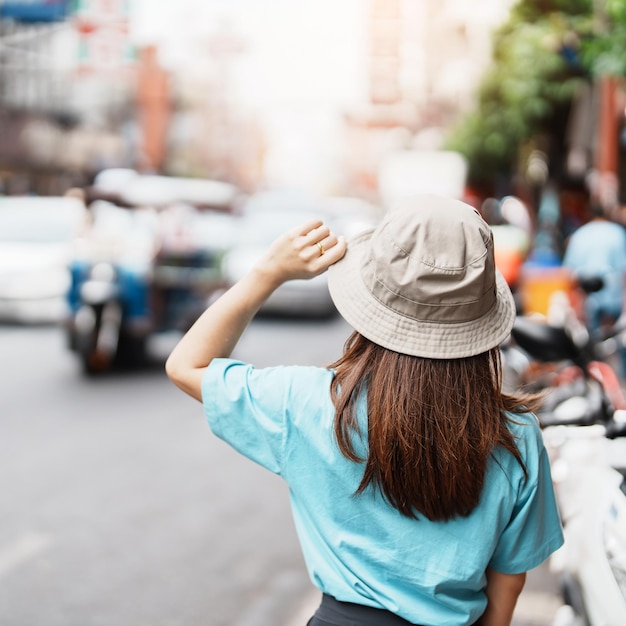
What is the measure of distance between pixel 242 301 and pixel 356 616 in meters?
0.65

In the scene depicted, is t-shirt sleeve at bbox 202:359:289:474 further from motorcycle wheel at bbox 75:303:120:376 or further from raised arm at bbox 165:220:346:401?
motorcycle wheel at bbox 75:303:120:376

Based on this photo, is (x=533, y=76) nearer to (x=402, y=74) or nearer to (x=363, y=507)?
(x=363, y=507)

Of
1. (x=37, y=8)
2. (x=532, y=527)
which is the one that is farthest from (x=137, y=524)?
(x=37, y=8)

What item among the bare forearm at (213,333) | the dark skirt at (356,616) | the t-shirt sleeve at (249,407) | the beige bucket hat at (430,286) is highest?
the beige bucket hat at (430,286)

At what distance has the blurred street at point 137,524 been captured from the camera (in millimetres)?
3975

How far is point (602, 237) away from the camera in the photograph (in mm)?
9070

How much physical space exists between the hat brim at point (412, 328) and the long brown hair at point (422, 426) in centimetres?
4

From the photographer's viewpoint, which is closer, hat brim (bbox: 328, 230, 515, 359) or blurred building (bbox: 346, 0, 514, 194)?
hat brim (bbox: 328, 230, 515, 359)

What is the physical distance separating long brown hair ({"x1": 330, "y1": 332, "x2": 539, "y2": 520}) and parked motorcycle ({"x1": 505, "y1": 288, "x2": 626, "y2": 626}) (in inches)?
30.3

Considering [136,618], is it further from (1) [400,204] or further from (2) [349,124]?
(2) [349,124]

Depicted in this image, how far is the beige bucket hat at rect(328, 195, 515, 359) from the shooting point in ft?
5.21

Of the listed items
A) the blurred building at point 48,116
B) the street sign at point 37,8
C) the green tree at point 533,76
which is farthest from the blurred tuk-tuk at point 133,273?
the blurred building at point 48,116

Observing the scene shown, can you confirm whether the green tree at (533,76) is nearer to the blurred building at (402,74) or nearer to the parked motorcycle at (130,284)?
the parked motorcycle at (130,284)

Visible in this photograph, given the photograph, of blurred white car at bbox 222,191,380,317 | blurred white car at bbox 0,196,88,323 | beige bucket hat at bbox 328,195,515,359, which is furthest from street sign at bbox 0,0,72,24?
beige bucket hat at bbox 328,195,515,359
